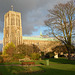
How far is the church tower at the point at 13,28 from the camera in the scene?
8490 cm

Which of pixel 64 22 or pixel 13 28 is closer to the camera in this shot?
pixel 64 22

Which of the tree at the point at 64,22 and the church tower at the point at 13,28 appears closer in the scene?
the tree at the point at 64,22

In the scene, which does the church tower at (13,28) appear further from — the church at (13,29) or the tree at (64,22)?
the tree at (64,22)

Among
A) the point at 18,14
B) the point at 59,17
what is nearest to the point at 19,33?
the point at 18,14

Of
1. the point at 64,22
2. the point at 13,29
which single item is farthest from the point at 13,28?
the point at 64,22

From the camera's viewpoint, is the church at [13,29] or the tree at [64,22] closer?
the tree at [64,22]

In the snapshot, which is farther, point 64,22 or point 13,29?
point 13,29

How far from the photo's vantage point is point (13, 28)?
87.6 meters

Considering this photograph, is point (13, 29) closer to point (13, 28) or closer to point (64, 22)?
point (13, 28)

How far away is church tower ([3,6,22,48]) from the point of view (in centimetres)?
8490

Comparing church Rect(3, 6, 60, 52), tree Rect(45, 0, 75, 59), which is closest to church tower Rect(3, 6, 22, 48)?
church Rect(3, 6, 60, 52)

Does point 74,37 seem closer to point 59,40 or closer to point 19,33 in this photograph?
point 59,40

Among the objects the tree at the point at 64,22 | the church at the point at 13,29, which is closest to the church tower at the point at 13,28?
the church at the point at 13,29

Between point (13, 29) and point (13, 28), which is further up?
point (13, 28)
